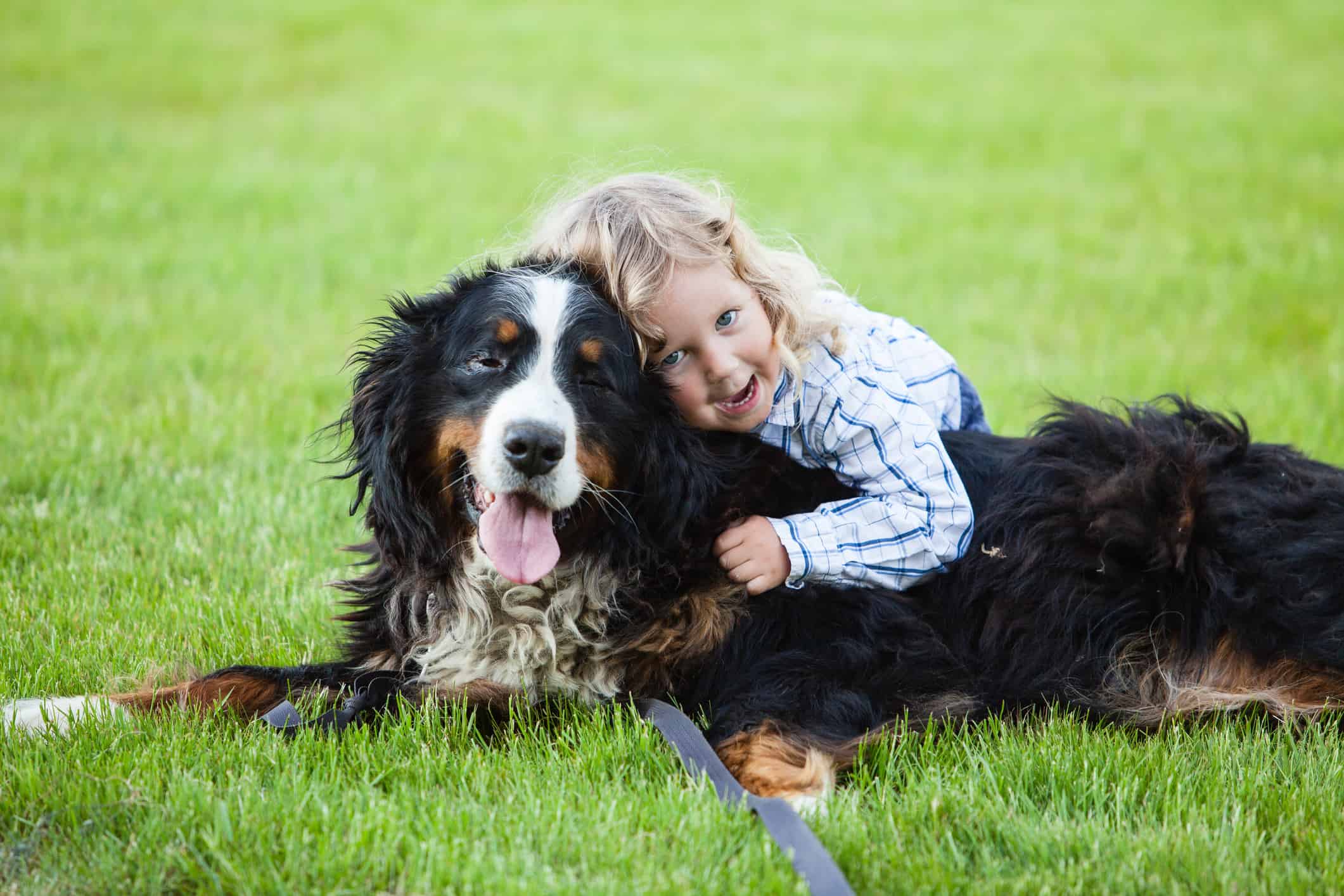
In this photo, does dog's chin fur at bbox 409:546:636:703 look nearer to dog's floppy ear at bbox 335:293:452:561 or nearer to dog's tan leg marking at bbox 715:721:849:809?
dog's floppy ear at bbox 335:293:452:561

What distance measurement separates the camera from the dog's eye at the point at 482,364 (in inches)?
124

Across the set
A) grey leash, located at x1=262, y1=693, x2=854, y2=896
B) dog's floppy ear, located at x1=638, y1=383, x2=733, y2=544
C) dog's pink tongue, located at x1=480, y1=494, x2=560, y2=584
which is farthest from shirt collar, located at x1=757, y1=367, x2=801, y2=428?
grey leash, located at x1=262, y1=693, x2=854, y2=896

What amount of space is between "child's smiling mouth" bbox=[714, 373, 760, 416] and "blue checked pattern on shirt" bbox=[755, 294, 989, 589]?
0.10 m

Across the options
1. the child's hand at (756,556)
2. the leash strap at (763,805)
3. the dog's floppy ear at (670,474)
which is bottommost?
the leash strap at (763,805)

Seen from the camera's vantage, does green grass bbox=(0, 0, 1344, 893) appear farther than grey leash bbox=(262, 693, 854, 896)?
Yes

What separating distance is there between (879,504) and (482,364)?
119 cm

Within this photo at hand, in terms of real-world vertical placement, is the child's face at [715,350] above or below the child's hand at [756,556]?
above

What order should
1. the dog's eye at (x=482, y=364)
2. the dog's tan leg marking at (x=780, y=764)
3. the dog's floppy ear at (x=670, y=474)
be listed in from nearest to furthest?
the dog's tan leg marking at (x=780, y=764)
the dog's eye at (x=482, y=364)
the dog's floppy ear at (x=670, y=474)

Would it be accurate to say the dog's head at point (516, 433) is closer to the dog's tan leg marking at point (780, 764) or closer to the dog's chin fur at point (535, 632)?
the dog's chin fur at point (535, 632)

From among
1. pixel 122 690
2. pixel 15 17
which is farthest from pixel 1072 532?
pixel 15 17

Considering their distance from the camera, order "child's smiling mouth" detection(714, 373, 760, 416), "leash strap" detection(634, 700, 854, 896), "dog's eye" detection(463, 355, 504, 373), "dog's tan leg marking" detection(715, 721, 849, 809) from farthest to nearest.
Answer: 1. "child's smiling mouth" detection(714, 373, 760, 416)
2. "dog's eye" detection(463, 355, 504, 373)
3. "dog's tan leg marking" detection(715, 721, 849, 809)
4. "leash strap" detection(634, 700, 854, 896)

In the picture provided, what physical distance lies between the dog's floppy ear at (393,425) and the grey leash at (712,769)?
444 millimetres

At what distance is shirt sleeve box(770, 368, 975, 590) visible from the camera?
3.37 meters

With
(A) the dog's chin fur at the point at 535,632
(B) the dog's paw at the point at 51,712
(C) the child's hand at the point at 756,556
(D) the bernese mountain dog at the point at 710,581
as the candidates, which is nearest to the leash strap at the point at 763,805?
(D) the bernese mountain dog at the point at 710,581
